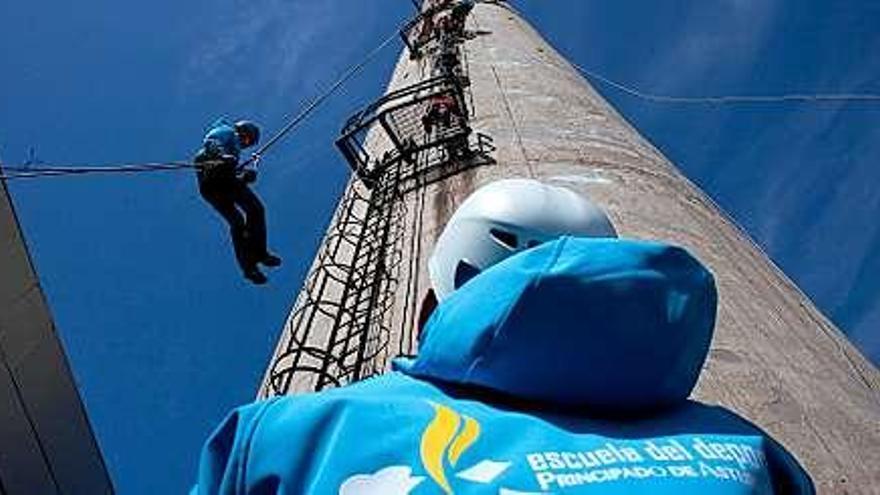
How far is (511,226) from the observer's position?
7.79ft

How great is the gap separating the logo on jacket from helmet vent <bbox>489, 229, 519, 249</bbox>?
0.78 m

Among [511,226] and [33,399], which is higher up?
[511,226]

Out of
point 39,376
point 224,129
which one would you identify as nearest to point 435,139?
point 224,129

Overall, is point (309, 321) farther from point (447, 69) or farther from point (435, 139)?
point (447, 69)

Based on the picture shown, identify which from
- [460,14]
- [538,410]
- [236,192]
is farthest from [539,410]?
[460,14]

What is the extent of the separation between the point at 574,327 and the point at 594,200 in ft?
15.7

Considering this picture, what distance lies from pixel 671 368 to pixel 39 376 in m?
3.93

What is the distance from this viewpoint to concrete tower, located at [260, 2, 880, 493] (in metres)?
4.03

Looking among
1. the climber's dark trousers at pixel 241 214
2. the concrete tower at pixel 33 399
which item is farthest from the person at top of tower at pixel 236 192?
the concrete tower at pixel 33 399

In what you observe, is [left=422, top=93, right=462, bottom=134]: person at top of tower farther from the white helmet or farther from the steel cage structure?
the white helmet

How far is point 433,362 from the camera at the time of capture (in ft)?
5.80

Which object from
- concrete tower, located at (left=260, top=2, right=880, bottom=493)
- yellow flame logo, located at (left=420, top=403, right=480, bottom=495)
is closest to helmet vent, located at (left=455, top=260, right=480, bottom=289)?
yellow flame logo, located at (left=420, top=403, right=480, bottom=495)

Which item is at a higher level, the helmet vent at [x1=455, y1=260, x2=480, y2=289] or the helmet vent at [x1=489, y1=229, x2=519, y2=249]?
the helmet vent at [x1=489, y1=229, x2=519, y2=249]

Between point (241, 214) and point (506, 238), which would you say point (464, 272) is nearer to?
point (506, 238)
